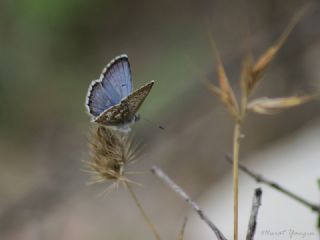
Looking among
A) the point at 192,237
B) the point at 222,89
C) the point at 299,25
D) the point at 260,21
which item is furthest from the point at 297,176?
the point at 222,89

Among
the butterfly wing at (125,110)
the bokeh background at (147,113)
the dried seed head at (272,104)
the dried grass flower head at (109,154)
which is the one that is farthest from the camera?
the bokeh background at (147,113)

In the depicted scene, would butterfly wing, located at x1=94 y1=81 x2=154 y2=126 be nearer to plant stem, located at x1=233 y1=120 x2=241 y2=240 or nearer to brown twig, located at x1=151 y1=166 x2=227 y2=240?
brown twig, located at x1=151 y1=166 x2=227 y2=240

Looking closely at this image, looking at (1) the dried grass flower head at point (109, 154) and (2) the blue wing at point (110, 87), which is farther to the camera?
(2) the blue wing at point (110, 87)

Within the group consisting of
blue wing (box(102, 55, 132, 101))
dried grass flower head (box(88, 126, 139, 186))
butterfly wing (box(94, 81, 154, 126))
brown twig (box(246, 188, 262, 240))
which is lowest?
brown twig (box(246, 188, 262, 240))

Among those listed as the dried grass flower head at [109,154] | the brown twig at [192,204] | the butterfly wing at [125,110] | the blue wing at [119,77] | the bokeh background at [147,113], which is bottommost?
the brown twig at [192,204]

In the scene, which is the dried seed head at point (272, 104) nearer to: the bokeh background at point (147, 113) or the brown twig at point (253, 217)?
the brown twig at point (253, 217)

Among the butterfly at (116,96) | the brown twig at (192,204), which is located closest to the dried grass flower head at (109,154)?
the brown twig at (192,204)

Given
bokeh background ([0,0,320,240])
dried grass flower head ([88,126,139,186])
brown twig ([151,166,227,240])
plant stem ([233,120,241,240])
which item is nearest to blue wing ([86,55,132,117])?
dried grass flower head ([88,126,139,186])

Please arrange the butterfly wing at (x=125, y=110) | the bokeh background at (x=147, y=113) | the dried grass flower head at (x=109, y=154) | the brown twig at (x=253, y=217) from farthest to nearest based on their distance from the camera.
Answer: the bokeh background at (x=147, y=113), the butterfly wing at (x=125, y=110), the dried grass flower head at (x=109, y=154), the brown twig at (x=253, y=217)

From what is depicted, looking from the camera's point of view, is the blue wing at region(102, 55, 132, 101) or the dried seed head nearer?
the dried seed head

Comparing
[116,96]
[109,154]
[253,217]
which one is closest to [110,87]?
[116,96]
